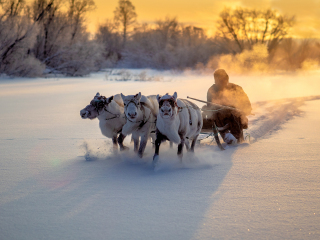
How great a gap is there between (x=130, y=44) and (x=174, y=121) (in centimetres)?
4561

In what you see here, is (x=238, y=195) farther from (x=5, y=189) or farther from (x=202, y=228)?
(x=5, y=189)

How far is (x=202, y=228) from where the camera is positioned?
3182 mm

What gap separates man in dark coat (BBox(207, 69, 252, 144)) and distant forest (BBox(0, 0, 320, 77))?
67.9ft

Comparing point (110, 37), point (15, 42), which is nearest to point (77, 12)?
point (15, 42)

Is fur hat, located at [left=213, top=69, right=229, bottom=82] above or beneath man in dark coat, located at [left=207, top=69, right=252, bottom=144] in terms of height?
above

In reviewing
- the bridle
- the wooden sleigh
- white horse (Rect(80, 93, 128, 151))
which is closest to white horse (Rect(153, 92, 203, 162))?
white horse (Rect(80, 93, 128, 151))

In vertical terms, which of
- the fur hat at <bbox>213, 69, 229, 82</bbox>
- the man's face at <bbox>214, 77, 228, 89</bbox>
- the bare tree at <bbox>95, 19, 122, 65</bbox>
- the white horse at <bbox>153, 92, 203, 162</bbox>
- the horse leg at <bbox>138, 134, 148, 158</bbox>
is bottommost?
the horse leg at <bbox>138, 134, 148, 158</bbox>

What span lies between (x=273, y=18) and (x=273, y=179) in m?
38.4

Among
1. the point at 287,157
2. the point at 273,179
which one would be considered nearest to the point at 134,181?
the point at 273,179

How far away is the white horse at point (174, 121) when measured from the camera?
4.51 metres

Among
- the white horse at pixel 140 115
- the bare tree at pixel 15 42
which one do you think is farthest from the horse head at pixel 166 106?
the bare tree at pixel 15 42

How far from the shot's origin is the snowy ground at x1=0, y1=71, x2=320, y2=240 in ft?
10.4

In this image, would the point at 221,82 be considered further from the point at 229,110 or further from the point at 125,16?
the point at 125,16

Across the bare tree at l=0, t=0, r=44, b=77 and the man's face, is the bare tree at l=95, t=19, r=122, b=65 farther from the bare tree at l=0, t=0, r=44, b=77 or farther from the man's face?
the man's face
